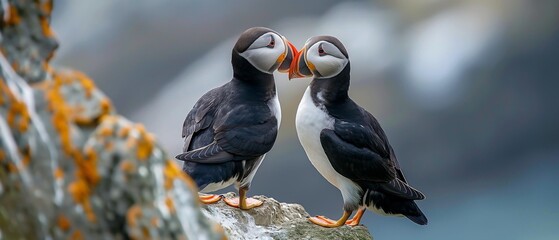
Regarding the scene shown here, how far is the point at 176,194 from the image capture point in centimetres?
147

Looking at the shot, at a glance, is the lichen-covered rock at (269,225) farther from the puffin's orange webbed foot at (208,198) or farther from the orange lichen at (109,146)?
the orange lichen at (109,146)

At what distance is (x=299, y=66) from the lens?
4.02 meters

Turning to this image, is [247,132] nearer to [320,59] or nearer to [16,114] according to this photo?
[320,59]

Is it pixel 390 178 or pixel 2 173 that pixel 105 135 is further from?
pixel 390 178

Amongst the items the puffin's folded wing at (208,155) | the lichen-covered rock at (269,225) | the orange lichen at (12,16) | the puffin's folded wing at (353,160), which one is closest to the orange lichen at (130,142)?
the orange lichen at (12,16)

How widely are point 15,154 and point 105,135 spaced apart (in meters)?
0.15

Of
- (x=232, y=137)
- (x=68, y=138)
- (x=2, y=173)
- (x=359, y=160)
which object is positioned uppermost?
(x=359, y=160)

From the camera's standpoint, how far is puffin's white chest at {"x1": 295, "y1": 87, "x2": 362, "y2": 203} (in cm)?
397

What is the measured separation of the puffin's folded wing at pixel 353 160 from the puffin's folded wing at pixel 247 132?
25 cm

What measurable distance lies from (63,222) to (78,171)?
0.28 ft

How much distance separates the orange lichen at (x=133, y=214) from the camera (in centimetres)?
136

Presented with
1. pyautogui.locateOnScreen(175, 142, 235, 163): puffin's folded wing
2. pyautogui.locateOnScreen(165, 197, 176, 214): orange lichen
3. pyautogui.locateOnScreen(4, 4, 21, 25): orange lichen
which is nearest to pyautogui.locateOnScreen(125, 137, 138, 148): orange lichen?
pyautogui.locateOnScreen(165, 197, 176, 214): orange lichen

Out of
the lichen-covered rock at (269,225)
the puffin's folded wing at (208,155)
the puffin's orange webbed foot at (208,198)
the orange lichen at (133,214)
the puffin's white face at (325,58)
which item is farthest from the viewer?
the puffin's white face at (325,58)

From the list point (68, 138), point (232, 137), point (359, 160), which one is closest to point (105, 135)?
point (68, 138)
